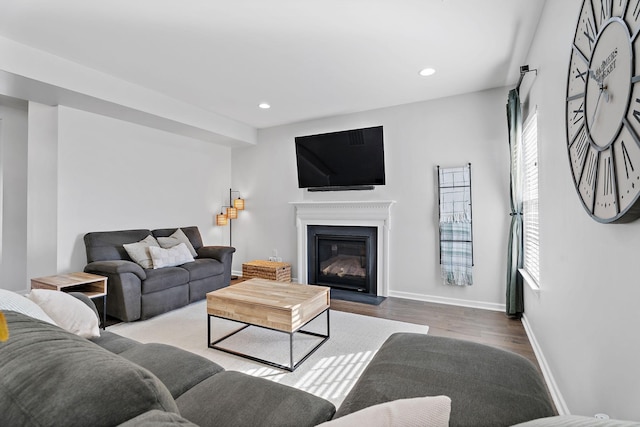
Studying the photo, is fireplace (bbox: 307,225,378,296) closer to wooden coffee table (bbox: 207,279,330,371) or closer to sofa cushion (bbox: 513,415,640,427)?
wooden coffee table (bbox: 207,279,330,371)

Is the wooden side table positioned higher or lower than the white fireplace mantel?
lower

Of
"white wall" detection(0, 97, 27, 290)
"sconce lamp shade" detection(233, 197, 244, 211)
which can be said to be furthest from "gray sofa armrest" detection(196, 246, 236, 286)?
"white wall" detection(0, 97, 27, 290)

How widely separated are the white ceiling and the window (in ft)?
2.50

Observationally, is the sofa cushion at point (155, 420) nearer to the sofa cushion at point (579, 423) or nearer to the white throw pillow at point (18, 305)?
the sofa cushion at point (579, 423)

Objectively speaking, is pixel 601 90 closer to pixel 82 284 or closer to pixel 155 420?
pixel 155 420

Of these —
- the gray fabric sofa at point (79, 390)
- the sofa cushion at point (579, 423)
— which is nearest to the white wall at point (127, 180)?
the gray fabric sofa at point (79, 390)

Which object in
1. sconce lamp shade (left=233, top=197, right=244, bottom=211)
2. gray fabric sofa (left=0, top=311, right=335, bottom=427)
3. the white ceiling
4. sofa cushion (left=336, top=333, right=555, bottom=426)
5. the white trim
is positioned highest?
the white ceiling

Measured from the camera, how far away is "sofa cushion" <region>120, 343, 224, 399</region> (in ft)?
4.06

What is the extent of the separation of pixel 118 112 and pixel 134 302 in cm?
224

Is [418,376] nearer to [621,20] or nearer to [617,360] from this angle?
[617,360]

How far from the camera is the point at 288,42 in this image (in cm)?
260

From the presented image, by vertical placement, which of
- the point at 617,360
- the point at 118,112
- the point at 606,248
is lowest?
the point at 617,360

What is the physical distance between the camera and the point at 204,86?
3506 mm

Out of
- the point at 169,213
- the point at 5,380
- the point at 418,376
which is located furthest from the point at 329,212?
the point at 5,380
